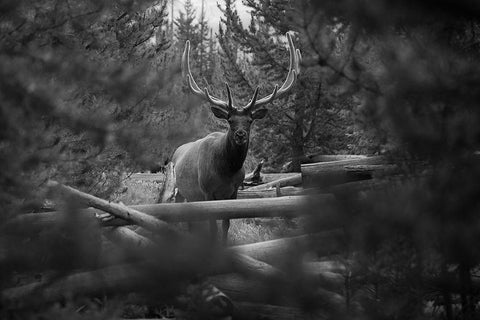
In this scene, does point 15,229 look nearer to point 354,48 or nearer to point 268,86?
point 354,48

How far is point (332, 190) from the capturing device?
1.80 meters

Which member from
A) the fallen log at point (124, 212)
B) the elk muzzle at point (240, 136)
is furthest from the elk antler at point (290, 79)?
the fallen log at point (124, 212)

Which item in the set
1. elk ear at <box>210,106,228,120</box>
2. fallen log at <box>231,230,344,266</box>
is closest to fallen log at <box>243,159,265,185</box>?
elk ear at <box>210,106,228,120</box>

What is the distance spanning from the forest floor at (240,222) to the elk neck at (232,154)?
3.23 feet

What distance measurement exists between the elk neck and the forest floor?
0.98 m

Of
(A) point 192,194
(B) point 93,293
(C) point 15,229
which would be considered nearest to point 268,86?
(A) point 192,194

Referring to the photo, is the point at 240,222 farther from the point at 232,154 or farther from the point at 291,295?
the point at 291,295

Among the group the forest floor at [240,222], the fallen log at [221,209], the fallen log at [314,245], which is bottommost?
the forest floor at [240,222]

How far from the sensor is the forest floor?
6.07 metres

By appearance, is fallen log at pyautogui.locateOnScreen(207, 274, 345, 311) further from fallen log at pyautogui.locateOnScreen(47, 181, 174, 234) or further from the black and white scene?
fallen log at pyautogui.locateOnScreen(47, 181, 174, 234)

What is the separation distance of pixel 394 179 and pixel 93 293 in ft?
6.52

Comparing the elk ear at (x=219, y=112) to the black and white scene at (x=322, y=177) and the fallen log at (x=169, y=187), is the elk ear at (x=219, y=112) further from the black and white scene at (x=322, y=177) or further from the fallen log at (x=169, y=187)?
the black and white scene at (x=322, y=177)

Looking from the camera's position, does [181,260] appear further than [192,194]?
No

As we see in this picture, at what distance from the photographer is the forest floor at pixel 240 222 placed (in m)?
6.07
